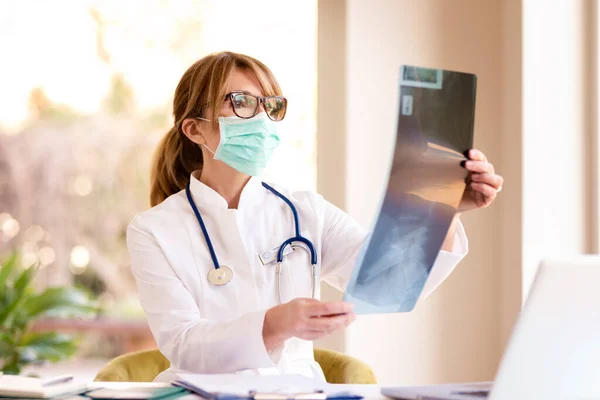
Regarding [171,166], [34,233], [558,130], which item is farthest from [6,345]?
[558,130]

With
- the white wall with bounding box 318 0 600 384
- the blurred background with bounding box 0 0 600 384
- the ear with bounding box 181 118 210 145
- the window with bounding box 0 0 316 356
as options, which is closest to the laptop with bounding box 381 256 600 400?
the ear with bounding box 181 118 210 145

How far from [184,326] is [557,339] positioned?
84 centimetres

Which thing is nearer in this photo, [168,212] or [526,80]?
[168,212]

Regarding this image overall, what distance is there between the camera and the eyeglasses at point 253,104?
1774 millimetres

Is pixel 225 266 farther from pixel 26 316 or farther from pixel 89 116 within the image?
pixel 89 116

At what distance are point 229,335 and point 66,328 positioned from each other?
4.78 m

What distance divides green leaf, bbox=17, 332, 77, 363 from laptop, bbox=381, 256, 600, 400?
3.07 m

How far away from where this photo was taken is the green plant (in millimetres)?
3570

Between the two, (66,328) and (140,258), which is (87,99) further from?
(140,258)

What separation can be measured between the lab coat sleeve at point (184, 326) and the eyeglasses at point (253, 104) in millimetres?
384

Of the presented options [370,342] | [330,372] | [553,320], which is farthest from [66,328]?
[553,320]

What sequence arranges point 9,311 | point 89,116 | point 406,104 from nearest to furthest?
point 406,104 < point 9,311 < point 89,116

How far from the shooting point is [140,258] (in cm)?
167

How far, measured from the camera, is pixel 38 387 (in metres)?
1.17
